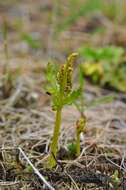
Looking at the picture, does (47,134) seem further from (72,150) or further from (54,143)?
(54,143)

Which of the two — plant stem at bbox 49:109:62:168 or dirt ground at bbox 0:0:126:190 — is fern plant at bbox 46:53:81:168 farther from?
dirt ground at bbox 0:0:126:190

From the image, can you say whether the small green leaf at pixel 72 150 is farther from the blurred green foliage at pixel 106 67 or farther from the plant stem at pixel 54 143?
the blurred green foliage at pixel 106 67

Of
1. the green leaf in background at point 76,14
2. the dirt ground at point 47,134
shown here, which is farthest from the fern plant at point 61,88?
the green leaf in background at point 76,14

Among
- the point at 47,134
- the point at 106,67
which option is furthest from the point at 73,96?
the point at 106,67

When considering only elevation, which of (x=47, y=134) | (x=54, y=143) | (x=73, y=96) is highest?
(x=73, y=96)

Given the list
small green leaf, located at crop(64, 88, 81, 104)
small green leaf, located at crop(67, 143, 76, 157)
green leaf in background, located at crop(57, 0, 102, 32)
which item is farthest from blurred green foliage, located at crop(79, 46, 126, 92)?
small green leaf, located at crop(64, 88, 81, 104)

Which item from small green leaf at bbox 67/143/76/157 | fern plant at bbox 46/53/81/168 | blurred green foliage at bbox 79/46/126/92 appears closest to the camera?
fern plant at bbox 46/53/81/168

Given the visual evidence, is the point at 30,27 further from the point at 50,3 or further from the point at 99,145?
the point at 99,145

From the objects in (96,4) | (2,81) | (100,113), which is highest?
(96,4)

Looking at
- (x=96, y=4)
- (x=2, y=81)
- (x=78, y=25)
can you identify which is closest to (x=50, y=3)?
(x=78, y=25)

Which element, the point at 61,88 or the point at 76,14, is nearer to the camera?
the point at 61,88

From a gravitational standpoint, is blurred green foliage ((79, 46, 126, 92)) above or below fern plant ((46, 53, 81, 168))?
below
